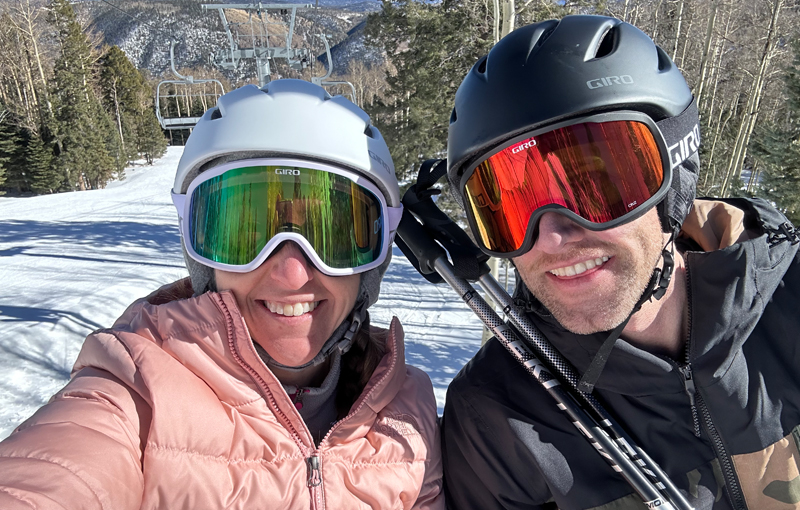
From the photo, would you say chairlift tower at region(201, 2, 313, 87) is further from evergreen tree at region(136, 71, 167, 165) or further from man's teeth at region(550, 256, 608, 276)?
evergreen tree at region(136, 71, 167, 165)

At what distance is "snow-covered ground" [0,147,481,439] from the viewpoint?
20.4 feet

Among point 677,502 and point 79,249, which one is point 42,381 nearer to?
point 677,502

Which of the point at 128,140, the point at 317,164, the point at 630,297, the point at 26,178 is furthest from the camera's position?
the point at 128,140

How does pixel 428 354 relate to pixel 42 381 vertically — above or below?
below

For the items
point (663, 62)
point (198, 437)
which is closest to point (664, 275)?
point (663, 62)

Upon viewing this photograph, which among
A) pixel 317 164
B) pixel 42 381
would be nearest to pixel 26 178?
pixel 42 381

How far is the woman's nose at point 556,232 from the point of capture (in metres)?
1.72

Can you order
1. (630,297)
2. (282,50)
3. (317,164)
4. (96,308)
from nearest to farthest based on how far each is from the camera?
(630,297) → (317,164) → (96,308) → (282,50)

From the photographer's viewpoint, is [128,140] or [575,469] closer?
[575,469]

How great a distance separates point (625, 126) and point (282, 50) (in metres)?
14.2

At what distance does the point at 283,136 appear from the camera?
1.79 meters

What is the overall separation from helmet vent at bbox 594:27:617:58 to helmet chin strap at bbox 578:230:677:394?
0.80 m

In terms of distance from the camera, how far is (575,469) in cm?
169

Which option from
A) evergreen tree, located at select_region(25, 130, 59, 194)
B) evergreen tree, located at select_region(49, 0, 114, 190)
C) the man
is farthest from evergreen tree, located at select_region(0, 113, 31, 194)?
the man
